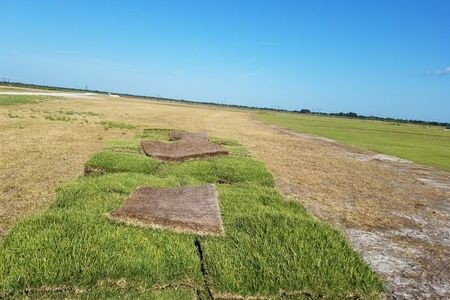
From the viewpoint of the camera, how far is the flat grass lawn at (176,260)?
3.98 m

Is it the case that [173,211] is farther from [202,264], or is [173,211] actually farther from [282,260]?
[282,260]

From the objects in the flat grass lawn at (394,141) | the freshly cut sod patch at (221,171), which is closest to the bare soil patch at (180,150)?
the freshly cut sod patch at (221,171)

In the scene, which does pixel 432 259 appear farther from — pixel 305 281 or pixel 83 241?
pixel 83 241

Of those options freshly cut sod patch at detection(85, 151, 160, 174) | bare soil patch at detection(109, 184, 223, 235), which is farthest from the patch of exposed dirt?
freshly cut sod patch at detection(85, 151, 160, 174)

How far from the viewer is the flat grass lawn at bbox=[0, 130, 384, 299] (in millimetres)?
3982

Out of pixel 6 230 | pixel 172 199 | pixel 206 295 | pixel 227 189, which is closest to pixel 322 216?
pixel 227 189

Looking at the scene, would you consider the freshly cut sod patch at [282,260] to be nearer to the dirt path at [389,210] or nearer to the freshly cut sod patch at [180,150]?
the dirt path at [389,210]

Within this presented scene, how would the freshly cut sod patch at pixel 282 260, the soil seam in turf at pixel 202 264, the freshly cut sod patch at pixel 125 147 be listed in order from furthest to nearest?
1. the freshly cut sod patch at pixel 125 147
2. the freshly cut sod patch at pixel 282 260
3. the soil seam in turf at pixel 202 264

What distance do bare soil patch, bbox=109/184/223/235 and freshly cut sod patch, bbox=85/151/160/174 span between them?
2755 millimetres

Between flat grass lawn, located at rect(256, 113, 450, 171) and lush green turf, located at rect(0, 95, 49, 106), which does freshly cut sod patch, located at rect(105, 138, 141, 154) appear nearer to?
flat grass lawn, located at rect(256, 113, 450, 171)

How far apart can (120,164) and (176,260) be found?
5691 millimetres

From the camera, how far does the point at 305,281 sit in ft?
14.3

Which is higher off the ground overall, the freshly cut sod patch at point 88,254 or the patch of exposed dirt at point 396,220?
the freshly cut sod patch at point 88,254

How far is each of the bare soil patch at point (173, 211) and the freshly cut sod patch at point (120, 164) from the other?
2755 mm
